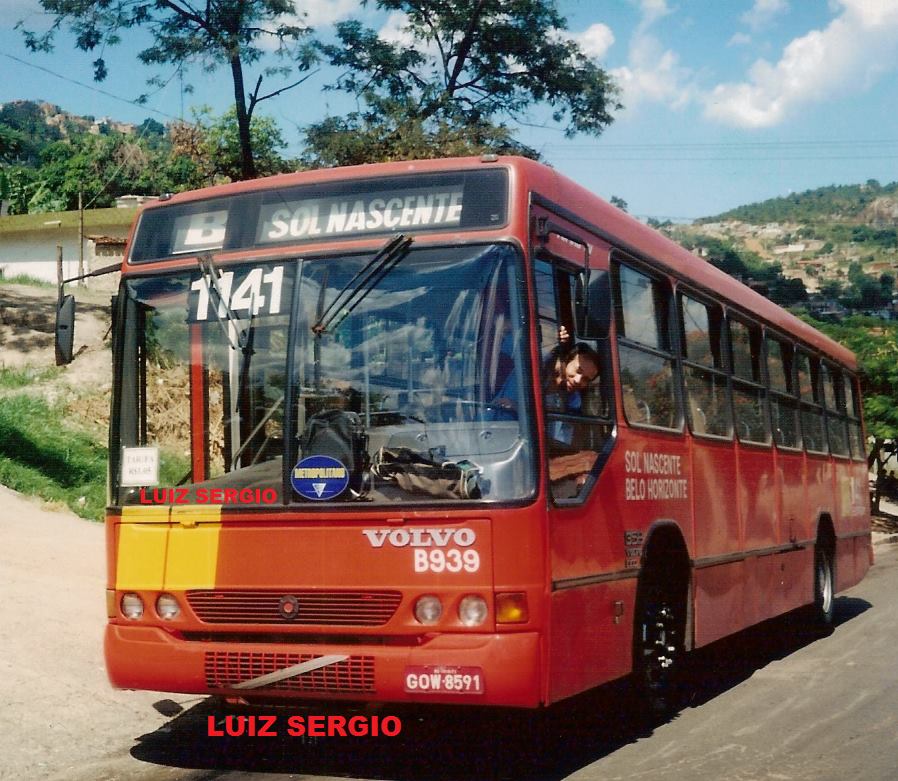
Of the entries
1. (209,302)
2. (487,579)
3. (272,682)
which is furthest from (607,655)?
(209,302)

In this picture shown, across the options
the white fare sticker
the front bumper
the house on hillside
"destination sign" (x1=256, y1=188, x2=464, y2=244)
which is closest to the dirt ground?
the white fare sticker

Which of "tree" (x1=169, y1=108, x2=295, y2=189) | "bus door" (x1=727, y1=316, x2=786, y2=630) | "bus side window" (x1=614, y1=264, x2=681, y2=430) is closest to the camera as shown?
"bus side window" (x1=614, y1=264, x2=681, y2=430)

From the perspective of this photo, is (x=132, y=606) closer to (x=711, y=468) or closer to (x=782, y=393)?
(x=711, y=468)

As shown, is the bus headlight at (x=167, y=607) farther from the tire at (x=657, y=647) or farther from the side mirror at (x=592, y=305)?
the tire at (x=657, y=647)

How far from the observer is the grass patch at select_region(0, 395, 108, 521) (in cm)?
1590

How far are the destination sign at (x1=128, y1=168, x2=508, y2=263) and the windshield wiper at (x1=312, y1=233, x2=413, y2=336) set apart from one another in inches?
6.9

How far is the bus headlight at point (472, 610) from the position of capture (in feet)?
19.4

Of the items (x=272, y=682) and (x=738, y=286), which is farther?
(x=738, y=286)

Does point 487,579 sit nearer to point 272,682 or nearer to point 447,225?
point 272,682

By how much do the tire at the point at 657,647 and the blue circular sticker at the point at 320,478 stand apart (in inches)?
87.0

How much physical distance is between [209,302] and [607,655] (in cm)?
286

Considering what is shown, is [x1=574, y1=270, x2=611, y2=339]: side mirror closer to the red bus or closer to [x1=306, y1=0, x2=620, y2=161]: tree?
the red bus

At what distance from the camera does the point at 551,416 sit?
623 cm

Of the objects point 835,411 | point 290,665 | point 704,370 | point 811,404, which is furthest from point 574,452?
point 835,411
